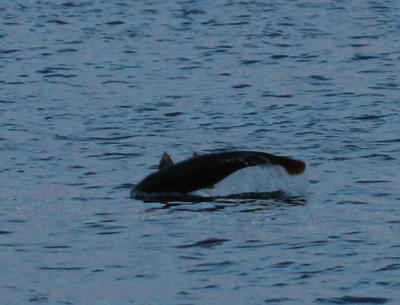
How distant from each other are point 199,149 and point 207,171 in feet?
12.0

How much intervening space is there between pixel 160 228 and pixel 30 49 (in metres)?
18.9

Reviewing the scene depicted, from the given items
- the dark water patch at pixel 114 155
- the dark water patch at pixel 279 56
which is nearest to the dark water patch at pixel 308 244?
the dark water patch at pixel 114 155

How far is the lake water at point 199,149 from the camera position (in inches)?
481

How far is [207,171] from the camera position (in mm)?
15727

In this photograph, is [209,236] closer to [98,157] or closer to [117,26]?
[98,157]

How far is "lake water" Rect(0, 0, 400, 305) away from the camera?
12.2 metres

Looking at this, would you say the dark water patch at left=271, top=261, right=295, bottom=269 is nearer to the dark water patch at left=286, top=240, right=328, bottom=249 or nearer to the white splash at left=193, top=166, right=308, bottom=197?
the dark water patch at left=286, top=240, right=328, bottom=249

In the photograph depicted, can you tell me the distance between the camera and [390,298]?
11.4 metres

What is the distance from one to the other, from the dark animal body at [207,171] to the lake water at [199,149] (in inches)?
6.9

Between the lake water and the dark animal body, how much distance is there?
174 millimetres

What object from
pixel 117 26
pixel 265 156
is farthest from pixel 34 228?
pixel 117 26

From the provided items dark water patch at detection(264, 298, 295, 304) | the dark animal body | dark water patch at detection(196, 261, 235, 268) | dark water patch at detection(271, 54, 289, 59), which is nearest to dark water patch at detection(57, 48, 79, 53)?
dark water patch at detection(271, 54, 289, 59)

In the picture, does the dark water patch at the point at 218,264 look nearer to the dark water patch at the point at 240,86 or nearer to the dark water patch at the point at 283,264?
the dark water patch at the point at 283,264

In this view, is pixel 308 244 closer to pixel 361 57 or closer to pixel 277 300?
pixel 277 300
